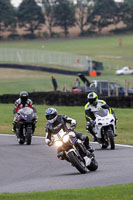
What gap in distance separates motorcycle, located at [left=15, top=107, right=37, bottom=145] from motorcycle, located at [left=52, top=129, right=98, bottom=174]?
5510mm

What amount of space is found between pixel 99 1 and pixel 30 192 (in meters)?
140

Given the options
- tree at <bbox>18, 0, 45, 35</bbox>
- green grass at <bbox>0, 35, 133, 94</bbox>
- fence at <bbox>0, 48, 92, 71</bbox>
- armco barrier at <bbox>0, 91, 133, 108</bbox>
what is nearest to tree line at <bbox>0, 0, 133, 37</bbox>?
tree at <bbox>18, 0, 45, 35</bbox>

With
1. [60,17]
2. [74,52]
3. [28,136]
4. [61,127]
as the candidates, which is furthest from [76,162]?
[60,17]

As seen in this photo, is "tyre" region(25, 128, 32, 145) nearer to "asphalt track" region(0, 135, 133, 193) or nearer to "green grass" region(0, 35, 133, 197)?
"asphalt track" region(0, 135, 133, 193)

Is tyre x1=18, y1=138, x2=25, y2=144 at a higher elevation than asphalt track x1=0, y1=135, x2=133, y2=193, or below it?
below

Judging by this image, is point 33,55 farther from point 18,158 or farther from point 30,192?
point 30,192

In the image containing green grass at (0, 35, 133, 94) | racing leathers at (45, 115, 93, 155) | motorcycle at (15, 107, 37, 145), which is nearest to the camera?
racing leathers at (45, 115, 93, 155)

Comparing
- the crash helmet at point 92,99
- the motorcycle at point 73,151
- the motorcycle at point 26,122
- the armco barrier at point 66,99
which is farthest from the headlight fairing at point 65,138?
the armco barrier at point 66,99

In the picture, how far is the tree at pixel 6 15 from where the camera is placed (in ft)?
432

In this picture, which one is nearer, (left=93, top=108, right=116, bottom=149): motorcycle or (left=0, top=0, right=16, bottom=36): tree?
(left=93, top=108, right=116, bottom=149): motorcycle

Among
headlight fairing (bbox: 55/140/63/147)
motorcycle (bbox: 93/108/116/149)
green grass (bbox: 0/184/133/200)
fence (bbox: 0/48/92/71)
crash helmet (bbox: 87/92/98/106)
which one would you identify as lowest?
fence (bbox: 0/48/92/71)

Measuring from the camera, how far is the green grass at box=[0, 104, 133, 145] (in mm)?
20128

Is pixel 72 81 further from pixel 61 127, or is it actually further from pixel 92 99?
pixel 61 127

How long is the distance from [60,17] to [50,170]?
13064cm
